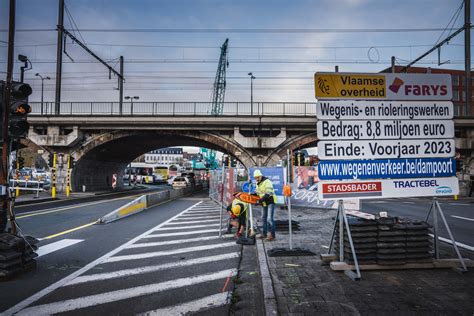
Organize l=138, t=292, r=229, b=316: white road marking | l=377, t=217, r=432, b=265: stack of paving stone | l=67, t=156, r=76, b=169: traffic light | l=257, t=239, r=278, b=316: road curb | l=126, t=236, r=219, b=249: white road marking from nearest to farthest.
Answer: l=257, t=239, r=278, b=316: road curb, l=138, t=292, r=229, b=316: white road marking, l=377, t=217, r=432, b=265: stack of paving stone, l=126, t=236, r=219, b=249: white road marking, l=67, t=156, r=76, b=169: traffic light

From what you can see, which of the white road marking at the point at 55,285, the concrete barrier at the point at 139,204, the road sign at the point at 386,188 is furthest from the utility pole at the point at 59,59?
the road sign at the point at 386,188

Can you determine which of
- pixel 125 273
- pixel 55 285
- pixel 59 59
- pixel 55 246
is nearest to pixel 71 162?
pixel 59 59

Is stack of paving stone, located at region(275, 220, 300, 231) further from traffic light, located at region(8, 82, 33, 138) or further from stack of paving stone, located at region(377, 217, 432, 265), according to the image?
traffic light, located at region(8, 82, 33, 138)

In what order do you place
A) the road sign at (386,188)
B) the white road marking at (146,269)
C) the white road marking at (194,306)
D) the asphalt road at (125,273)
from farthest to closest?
1. the road sign at (386,188)
2. the white road marking at (146,269)
3. the asphalt road at (125,273)
4. the white road marking at (194,306)

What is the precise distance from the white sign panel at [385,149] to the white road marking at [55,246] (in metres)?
6.28

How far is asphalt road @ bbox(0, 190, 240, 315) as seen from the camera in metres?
4.52

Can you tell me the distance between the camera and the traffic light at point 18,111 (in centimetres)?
646

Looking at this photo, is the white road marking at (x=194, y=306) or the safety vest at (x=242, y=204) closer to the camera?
the white road marking at (x=194, y=306)

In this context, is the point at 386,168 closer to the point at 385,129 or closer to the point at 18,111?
the point at 385,129

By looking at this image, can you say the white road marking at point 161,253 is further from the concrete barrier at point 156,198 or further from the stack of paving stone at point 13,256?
the concrete barrier at point 156,198

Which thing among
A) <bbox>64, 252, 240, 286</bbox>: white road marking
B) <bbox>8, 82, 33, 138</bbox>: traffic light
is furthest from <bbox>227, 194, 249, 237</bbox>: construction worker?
<bbox>8, 82, 33, 138</bbox>: traffic light

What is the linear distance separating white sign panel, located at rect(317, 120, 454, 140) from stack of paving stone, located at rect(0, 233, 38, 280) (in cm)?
561

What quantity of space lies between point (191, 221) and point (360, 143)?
826cm

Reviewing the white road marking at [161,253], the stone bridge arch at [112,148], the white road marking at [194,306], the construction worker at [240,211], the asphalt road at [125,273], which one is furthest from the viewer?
the stone bridge arch at [112,148]
